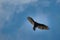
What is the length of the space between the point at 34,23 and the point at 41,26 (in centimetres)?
236

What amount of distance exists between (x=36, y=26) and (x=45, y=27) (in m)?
2.73

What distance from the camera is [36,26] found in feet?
115

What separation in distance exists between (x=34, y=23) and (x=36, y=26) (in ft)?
3.55

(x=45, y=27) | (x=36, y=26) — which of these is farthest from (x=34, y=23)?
(x=45, y=27)

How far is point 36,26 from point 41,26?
187 cm

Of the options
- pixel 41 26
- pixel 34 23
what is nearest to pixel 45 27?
pixel 41 26

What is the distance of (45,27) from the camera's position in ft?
117

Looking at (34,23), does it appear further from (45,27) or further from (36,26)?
(45,27)

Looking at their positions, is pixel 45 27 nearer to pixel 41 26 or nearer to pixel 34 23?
pixel 41 26

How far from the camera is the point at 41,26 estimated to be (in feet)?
119
